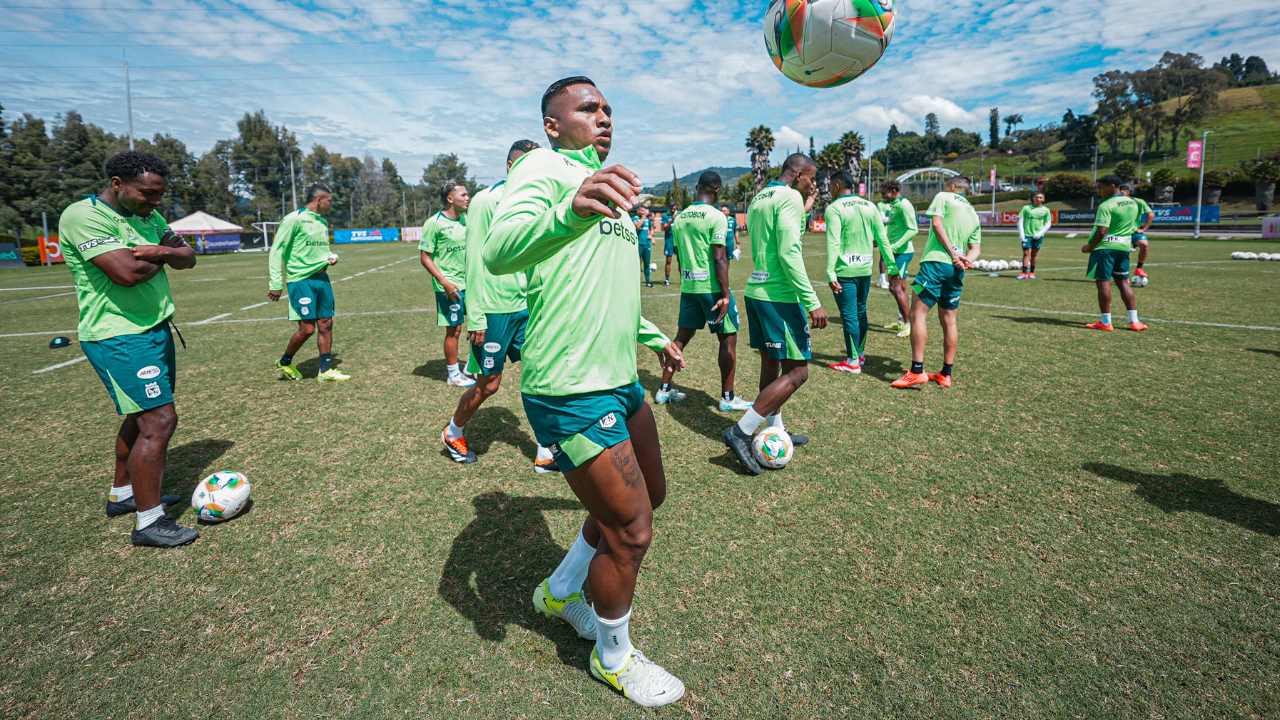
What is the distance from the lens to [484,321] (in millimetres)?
5191

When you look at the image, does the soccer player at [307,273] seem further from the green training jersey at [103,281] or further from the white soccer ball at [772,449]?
the white soccer ball at [772,449]

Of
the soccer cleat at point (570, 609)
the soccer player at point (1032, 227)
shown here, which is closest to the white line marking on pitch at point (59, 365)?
the soccer cleat at point (570, 609)

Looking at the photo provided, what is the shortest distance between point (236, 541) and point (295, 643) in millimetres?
1428

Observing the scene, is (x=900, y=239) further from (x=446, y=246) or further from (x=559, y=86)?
(x=559, y=86)

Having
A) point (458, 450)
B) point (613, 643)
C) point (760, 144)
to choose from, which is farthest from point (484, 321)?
point (760, 144)

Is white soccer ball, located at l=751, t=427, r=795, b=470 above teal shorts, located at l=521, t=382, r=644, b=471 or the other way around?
the other way around

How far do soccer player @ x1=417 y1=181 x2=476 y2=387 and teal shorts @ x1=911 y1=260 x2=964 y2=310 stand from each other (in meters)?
5.82

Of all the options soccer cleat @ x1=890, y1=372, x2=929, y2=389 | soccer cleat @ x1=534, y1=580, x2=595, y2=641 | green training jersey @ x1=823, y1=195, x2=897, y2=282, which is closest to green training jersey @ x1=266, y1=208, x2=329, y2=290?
soccer cleat @ x1=534, y1=580, x2=595, y2=641

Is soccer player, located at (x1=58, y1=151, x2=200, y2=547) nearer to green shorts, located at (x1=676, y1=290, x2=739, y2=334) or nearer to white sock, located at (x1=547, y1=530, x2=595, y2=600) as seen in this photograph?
→ white sock, located at (x1=547, y1=530, x2=595, y2=600)

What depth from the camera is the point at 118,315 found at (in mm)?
4008

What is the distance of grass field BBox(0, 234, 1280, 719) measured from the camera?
2711mm

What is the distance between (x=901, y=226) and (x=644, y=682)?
10.2 m

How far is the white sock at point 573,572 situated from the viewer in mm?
3098

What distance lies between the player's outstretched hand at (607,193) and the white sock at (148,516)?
4.06 metres
